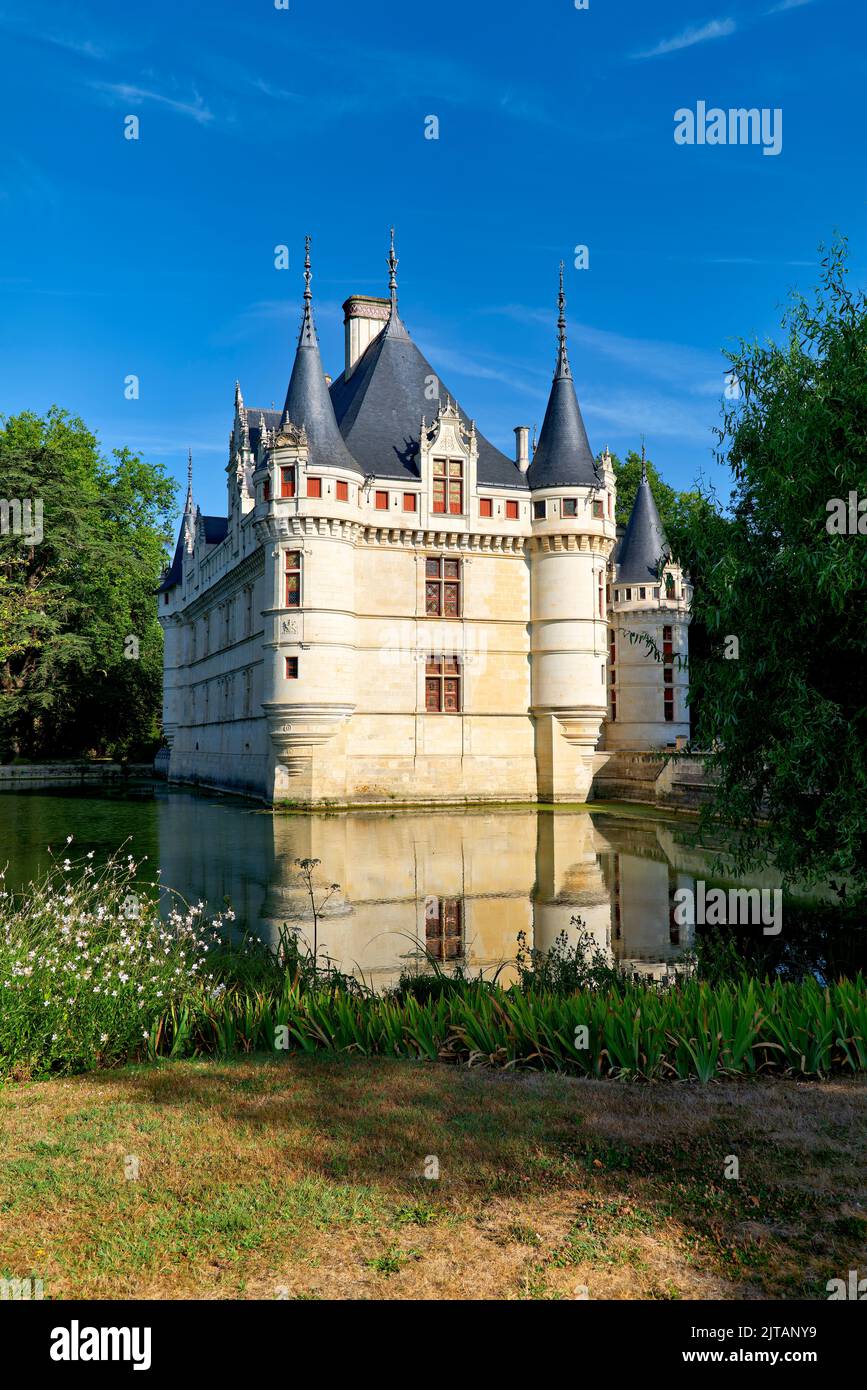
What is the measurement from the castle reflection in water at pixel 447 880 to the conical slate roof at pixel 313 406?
36.5ft

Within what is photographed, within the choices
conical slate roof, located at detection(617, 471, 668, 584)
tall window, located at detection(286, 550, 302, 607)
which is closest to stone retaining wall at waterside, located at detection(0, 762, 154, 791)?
tall window, located at detection(286, 550, 302, 607)

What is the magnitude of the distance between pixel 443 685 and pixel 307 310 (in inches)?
507

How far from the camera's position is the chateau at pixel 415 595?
2886cm

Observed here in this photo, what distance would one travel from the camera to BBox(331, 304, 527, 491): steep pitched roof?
3145cm

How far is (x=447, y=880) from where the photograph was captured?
598 inches

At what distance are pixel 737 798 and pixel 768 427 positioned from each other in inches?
173

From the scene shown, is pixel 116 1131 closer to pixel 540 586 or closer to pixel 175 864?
pixel 175 864

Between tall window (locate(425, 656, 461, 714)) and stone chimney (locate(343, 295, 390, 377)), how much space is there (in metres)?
13.1

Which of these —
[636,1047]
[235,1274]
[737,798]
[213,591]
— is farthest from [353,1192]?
[213,591]

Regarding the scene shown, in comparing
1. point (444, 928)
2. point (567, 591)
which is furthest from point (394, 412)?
point (444, 928)

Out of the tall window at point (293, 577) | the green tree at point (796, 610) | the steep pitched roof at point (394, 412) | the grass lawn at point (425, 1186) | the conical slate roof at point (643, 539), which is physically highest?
the steep pitched roof at point (394, 412)

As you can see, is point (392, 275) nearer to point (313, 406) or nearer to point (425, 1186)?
point (313, 406)

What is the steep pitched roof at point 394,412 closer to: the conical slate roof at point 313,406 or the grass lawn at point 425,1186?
the conical slate roof at point 313,406

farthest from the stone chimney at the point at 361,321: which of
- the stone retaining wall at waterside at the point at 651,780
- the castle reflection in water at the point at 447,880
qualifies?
the castle reflection in water at the point at 447,880
